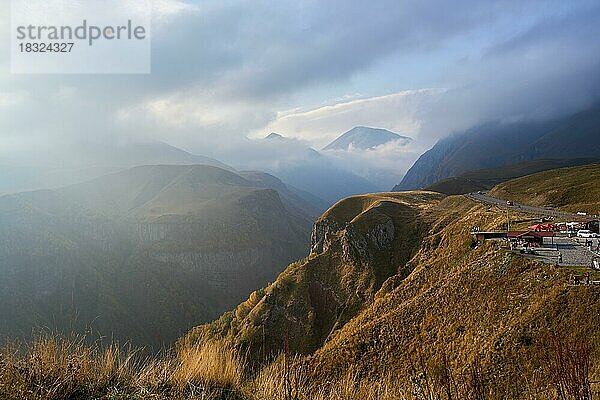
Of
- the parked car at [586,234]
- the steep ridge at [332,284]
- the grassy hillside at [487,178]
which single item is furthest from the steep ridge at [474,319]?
the grassy hillside at [487,178]

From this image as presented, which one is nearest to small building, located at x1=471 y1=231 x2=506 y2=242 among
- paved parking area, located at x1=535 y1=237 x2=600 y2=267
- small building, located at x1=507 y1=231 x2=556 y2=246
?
Result: small building, located at x1=507 y1=231 x2=556 y2=246

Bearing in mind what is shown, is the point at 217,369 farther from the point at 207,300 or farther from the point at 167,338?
the point at 207,300

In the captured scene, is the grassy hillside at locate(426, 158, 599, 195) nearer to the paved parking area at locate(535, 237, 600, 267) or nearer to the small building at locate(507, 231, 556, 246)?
the small building at locate(507, 231, 556, 246)

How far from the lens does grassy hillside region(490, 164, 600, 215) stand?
58.3 metres

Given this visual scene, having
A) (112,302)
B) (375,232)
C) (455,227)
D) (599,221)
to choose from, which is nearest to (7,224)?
(112,302)

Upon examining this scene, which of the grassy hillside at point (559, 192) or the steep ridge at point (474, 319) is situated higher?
the grassy hillside at point (559, 192)

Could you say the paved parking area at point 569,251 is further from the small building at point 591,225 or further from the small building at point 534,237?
the small building at point 591,225

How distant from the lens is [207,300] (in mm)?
166875

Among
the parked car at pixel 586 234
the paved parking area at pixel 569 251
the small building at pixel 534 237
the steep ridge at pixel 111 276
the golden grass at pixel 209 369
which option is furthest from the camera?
the steep ridge at pixel 111 276

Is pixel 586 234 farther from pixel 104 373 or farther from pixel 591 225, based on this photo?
pixel 104 373

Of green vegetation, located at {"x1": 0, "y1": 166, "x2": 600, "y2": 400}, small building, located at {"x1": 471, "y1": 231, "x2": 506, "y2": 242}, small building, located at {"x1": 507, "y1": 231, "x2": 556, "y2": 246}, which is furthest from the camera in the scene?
small building, located at {"x1": 471, "y1": 231, "x2": 506, "y2": 242}

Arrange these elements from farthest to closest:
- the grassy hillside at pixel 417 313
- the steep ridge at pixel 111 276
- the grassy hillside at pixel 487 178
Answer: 1. the grassy hillside at pixel 487 178
2. the steep ridge at pixel 111 276
3. the grassy hillside at pixel 417 313

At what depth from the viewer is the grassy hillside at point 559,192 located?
191 ft

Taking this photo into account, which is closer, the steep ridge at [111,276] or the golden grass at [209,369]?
the golden grass at [209,369]
